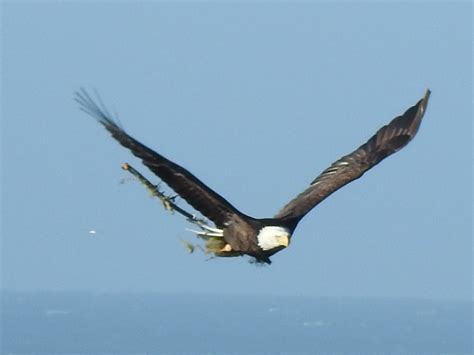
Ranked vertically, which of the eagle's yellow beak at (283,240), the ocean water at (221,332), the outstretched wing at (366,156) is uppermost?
the ocean water at (221,332)

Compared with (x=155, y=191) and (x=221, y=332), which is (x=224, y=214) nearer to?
(x=155, y=191)

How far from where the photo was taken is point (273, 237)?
1608 cm

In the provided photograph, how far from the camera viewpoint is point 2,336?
3477 inches

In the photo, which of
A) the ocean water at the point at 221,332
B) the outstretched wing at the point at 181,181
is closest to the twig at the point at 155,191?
the outstretched wing at the point at 181,181

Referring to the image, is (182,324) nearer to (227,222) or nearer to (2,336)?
(2,336)

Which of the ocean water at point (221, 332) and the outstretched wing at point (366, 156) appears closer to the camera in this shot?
the outstretched wing at point (366, 156)

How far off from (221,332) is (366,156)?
3285 inches

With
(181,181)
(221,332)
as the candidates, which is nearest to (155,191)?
Answer: (181,181)

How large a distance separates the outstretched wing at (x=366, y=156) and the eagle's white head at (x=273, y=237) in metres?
1.59

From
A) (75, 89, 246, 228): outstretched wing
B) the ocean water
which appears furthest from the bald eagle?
the ocean water

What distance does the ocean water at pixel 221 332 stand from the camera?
8094cm

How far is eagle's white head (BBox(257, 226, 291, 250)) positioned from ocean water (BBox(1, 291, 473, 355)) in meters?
58.6

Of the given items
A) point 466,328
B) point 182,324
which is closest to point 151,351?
point 182,324

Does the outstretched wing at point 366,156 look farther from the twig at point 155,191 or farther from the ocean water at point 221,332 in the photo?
the ocean water at point 221,332
